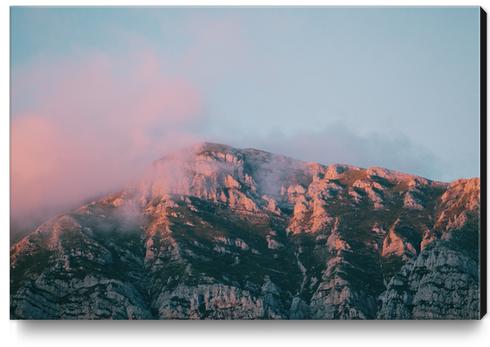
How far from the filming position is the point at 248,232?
210ft

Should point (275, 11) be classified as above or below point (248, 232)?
above

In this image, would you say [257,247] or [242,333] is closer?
[242,333]

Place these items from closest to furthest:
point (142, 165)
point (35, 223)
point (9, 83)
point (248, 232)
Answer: point (9, 83)
point (35, 223)
point (142, 165)
point (248, 232)

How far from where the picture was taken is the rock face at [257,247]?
4853 cm

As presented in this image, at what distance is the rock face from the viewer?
48531 millimetres

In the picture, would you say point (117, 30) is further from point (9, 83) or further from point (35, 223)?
point (35, 223)

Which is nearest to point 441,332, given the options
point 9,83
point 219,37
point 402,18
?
point 402,18

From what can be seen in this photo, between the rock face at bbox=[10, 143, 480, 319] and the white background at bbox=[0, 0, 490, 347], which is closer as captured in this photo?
the white background at bbox=[0, 0, 490, 347]

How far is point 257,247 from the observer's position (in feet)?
195

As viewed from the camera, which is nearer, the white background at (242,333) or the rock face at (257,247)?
the white background at (242,333)

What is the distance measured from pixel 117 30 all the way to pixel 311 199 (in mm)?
24749

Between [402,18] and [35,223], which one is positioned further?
[35,223]

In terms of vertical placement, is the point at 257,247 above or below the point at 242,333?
above

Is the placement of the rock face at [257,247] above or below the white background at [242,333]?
above
